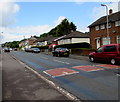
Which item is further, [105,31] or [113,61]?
[105,31]

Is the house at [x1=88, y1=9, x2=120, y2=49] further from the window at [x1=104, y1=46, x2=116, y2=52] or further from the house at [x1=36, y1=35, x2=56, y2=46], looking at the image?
the house at [x1=36, y1=35, x2=56, y2=46]

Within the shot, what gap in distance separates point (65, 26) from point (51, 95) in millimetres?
70249

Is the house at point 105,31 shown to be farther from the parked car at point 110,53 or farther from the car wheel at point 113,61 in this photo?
the car wheel at point 113,61

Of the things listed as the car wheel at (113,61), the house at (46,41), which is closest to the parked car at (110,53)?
the car wheel at (113,61)

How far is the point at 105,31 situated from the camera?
29.9 meters

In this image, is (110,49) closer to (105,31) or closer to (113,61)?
(113,61)

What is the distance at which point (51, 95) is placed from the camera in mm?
5527

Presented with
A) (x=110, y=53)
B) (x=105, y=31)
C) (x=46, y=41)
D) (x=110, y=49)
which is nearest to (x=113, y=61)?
(x=110, y=53)

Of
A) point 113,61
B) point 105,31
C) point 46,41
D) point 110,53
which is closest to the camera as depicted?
point 113,61

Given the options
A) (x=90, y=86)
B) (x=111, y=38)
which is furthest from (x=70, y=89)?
(x=111, y=38)

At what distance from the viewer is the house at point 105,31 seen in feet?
91.2

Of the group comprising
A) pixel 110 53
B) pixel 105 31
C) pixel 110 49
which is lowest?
pixel 110 53

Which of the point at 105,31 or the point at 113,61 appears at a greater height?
the point at 105,31

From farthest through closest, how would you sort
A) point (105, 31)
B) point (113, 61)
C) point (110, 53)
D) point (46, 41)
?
point (46, 41) < point (105, 31) < point (110, 53) < point (113, 61)
